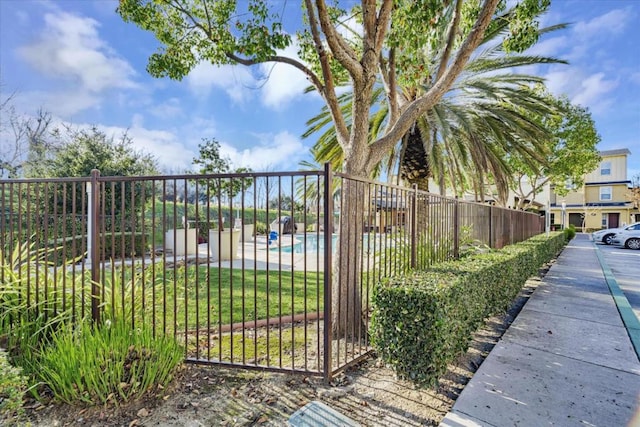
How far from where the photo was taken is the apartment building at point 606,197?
30.9 meters

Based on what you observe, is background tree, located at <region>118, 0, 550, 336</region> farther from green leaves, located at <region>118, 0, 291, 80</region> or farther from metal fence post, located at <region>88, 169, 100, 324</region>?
metal fence post, located at <region>88, 169, 100, 324</region>

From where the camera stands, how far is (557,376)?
3.03 meters

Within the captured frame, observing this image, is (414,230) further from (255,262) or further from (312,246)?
(312,246)

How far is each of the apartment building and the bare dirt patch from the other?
34.8 meters

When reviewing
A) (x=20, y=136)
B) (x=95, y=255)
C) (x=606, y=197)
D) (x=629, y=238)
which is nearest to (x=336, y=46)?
(x=95, y=255)

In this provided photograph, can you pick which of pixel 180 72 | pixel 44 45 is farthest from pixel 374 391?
pixel 44 45

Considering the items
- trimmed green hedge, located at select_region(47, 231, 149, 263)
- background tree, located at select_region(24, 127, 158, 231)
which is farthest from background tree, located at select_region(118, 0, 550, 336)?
background tree, located at select_region(24, 127, 158, 231)

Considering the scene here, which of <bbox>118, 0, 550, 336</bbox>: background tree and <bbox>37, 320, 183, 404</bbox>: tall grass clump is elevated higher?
<bbox>118, 0, 550, 336</bbox>: background tree

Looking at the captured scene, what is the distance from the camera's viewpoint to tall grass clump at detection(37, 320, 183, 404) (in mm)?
2426

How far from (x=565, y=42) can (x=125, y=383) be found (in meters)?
11.8

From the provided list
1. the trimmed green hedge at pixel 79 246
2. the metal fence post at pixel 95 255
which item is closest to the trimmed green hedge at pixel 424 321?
the trimmed green hedge at pixel 79 246

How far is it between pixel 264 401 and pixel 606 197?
137 feet

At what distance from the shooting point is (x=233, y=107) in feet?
61.8

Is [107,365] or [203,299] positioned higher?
[107,365]
